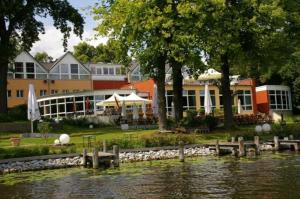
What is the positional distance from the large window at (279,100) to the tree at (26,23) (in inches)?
985

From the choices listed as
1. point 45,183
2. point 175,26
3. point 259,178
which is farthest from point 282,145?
point 45,183

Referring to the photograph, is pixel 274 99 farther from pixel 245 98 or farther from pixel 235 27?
pixel 235 27

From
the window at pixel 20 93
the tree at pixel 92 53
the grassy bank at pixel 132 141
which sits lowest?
the grassy bank at pixel 132 141

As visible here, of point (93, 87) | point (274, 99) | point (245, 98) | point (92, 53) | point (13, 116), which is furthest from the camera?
point (92, 53)

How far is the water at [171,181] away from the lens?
1666cm

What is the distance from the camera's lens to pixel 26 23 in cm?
4747

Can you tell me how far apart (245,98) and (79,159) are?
118 feet

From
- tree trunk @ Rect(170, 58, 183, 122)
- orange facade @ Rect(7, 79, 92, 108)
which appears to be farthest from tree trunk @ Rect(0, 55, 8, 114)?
orange facade @ Rect(7, 79, 92, 108)

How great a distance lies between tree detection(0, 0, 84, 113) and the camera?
4366 centimetres

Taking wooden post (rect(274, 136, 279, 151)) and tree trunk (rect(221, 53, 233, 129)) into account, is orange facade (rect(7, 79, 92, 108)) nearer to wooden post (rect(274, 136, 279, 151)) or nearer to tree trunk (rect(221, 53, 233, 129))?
tree trunk (rect(221, 53, 233, 129))

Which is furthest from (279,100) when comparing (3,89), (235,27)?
(3,89)

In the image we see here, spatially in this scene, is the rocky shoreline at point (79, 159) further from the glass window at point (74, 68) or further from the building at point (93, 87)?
the glass window at point (74, 68)

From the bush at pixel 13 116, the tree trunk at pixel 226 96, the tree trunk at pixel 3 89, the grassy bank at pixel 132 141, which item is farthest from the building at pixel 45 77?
the tree trunk at pixel 226 96

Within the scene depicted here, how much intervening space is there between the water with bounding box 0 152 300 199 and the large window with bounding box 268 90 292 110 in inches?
1375
